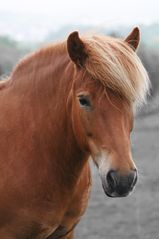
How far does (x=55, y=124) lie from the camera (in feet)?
12.7

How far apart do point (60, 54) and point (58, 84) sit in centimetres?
22

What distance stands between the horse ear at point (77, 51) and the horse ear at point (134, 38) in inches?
15.1

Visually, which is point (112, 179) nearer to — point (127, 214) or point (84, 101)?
point (84, 101)

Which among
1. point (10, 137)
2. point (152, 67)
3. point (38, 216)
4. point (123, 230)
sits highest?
point (10, 137)

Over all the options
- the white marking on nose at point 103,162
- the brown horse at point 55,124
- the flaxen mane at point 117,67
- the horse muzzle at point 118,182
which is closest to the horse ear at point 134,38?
the brown horse at point 55,124

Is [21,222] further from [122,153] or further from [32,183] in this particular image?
[122,153]

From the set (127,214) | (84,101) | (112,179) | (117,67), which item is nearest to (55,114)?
(84,101)

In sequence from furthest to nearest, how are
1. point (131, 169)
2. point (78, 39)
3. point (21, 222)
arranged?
point (21, 222) → point (78, 39) → point (131, 169)

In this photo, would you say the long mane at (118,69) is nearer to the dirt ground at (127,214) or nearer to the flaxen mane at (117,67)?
the flaxen mane at (117,67)

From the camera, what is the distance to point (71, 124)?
12.4ft

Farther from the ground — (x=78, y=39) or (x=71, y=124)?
(x=78, y=39)

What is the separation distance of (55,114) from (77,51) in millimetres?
499

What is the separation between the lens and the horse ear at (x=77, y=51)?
11.7 ft

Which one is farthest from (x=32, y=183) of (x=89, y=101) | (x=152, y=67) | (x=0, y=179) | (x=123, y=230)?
(x=152, y=67)
